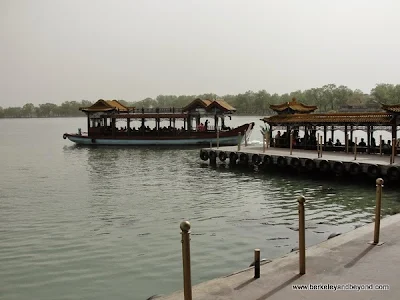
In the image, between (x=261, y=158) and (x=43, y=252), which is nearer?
(x=43, y=252)

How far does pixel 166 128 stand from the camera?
50531 mm

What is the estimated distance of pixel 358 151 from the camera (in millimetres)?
27891

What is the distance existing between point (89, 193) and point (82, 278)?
11633mm

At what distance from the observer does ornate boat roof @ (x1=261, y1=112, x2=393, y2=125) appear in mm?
26047

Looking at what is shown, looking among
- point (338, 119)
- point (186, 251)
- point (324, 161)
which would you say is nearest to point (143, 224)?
point (186, 251)

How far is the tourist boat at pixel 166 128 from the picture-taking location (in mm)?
46969

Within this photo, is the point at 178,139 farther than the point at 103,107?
No

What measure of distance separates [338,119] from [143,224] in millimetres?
17410

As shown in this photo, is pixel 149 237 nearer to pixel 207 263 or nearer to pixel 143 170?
pixel 207 263

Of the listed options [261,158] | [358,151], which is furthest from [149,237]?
[358,151]

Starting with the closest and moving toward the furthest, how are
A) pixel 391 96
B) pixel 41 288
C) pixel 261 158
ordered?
A: pixel 41 288, pixel 261 158, pixel 391 96

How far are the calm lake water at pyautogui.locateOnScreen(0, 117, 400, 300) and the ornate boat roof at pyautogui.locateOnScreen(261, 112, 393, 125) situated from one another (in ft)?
19.1

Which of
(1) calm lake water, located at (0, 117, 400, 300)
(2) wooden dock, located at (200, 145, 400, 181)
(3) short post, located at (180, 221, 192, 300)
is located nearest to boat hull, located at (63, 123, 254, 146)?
(2) wooden dock, located at (200, 145, 400, 181)

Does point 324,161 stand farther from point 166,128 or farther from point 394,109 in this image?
point 166,128
